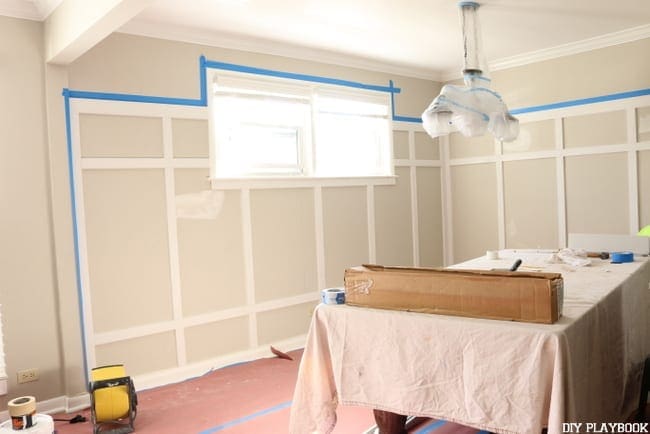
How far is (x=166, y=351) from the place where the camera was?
4188 millimetres

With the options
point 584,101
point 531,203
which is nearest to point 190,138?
point 531,203

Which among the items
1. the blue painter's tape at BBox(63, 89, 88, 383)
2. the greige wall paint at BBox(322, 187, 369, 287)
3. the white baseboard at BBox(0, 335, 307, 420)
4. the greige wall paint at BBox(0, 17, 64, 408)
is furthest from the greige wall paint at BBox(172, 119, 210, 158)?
the white baseboard at BBox(0, 335, 307, 420)

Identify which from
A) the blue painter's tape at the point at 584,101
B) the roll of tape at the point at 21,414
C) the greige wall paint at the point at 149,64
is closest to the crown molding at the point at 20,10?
the greige wall paint at the point at 149,64

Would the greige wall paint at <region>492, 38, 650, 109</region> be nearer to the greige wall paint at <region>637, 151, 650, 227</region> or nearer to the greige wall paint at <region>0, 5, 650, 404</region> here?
the greige wall paint at <region>637, 151, 650, 227</region>

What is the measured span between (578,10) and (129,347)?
168 inches

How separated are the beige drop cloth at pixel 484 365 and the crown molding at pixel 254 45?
2.66m

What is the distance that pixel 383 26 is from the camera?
14.4 feet

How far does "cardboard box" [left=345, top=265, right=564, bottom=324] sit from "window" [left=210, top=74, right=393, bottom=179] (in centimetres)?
227

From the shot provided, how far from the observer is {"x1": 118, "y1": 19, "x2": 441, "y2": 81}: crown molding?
13.3ft

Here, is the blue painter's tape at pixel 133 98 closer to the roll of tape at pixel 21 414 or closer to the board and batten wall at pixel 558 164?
the roll of tape at pixel 21 414

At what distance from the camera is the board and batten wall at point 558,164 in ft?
16.0

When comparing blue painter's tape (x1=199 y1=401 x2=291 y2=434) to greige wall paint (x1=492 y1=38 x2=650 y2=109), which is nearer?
blue painter's tape (x1=199 y1=401 x2=291 y2=434)

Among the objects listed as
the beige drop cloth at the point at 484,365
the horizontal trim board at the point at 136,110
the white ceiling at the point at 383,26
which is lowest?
the beige drop cloth at the point at 484,365

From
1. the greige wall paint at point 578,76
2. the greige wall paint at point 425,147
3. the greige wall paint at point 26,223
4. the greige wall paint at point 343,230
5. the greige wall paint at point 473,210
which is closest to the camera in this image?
the greige wall paint at point 26,223
